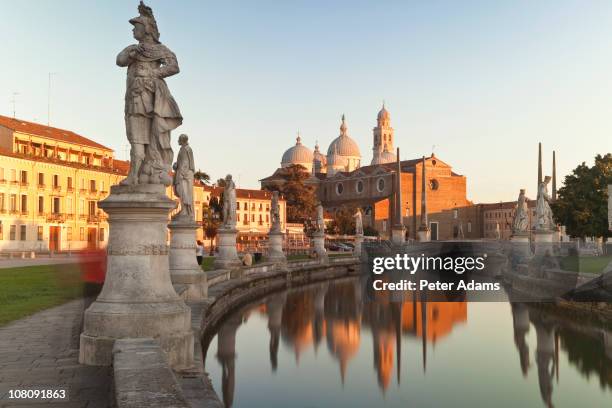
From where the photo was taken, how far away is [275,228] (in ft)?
101

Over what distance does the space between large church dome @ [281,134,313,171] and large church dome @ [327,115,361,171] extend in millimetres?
4803

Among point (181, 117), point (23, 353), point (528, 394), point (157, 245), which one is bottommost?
point (528, 394)

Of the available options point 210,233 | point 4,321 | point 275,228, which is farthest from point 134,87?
point 210,233

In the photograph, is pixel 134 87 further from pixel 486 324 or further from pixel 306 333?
pixel 486 324

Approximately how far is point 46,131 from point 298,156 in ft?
266

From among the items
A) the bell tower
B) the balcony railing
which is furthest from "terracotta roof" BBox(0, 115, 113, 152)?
the bell tower

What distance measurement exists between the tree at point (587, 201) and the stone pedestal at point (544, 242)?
19.4 metres

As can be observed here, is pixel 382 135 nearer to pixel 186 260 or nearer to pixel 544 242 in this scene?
pixel 544 242

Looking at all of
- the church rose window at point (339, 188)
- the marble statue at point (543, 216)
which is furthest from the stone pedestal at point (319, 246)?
the church rose window at point (339, 188)

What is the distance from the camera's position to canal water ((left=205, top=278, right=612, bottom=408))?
10703 millimetres

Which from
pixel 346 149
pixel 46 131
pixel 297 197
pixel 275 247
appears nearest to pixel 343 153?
pixel 346 149

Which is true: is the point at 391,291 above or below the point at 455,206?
below

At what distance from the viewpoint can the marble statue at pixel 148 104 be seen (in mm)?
8609

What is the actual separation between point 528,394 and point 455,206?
339 ft
